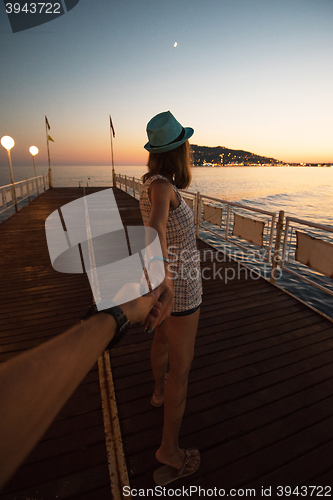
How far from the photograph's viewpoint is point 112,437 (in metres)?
2.05

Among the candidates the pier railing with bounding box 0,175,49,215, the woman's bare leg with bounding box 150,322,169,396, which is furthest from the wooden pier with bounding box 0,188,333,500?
the pier railing with bounding box 0,175,49,215

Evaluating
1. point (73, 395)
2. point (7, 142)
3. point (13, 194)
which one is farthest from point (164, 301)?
point (7, 142)

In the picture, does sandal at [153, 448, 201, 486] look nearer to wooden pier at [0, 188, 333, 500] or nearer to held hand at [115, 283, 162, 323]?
wooden pier at [0, 188, 333, 500]

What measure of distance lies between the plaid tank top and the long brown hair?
0.32 feet

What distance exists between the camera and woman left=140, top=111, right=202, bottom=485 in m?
1.44

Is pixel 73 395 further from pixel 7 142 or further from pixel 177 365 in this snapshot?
pixel 7 142

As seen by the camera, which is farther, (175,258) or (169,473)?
(169,473)

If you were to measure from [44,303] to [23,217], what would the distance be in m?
7.58

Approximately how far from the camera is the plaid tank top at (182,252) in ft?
4.96

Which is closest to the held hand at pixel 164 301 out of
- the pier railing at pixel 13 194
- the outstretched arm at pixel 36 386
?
Answer: the outstretched arm at pixel 36 386

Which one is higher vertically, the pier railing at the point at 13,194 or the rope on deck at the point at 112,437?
the pier railing at the point at 13,194

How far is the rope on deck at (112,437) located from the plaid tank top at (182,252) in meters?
1.20

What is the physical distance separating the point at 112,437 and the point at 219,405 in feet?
3.02

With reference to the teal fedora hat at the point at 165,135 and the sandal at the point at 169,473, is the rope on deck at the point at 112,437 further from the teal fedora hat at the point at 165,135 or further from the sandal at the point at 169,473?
the teal fedora hat at the point at 165,135
